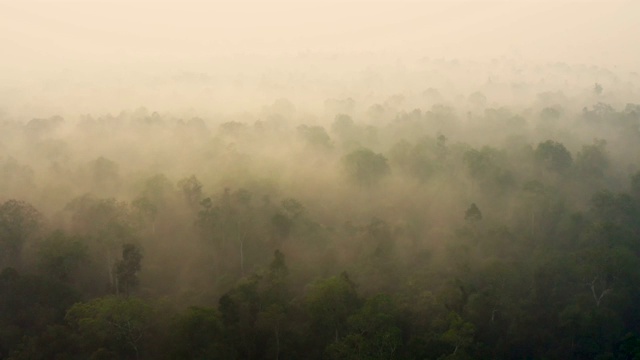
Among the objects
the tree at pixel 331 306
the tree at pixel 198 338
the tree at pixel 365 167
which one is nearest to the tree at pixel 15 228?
the tree at pixel 198 338

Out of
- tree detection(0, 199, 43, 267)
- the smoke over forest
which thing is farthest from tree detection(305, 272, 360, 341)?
tree detection(0, 199, 43, 267)

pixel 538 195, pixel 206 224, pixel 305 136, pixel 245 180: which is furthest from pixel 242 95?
pixel 538 195

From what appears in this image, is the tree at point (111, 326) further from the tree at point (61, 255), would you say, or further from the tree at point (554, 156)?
the tree at point (554, 156)

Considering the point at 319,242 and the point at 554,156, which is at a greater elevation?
the point at 554,156

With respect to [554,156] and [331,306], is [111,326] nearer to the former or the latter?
[331,306]

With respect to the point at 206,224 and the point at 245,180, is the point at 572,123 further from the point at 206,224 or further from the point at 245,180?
the point at 206,224

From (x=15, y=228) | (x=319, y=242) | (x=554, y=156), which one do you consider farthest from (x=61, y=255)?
(x=554, y=156)

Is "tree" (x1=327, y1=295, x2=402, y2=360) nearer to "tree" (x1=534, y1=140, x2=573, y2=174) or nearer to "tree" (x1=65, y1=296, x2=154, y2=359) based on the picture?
"tree" (x1=65, y1=296, x2=154, y2=359)
